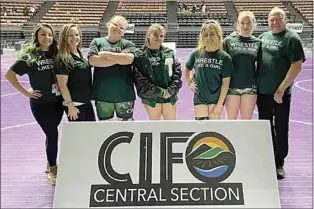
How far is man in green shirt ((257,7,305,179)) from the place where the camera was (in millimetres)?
2543

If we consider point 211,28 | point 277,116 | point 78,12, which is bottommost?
point 277,116

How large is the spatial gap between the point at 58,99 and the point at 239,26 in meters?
1.36

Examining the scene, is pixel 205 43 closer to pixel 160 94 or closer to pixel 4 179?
pixel 160 94

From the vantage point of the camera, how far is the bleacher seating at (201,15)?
13.8 m

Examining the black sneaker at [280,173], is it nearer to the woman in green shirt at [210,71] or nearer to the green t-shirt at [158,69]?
the woman in green shirt at [210,71]

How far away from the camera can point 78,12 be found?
46.3 feet

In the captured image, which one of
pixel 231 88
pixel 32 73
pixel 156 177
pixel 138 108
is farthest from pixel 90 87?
pixel 138 108

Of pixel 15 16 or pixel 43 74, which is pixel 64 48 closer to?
pixel 43 74

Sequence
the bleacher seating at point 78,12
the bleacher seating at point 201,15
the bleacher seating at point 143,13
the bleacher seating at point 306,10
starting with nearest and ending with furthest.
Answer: the bleacher seating at point 78,12 → the bleacher seating at point 306,10 → the bleacher seating at point 143,13 → the bleacher seating at point 201,15

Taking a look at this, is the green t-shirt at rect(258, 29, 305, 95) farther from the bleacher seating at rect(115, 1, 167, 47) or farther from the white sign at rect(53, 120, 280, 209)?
→ the bleacher seating at rect(115, 1, 167, 47)

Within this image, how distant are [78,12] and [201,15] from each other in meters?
4.80

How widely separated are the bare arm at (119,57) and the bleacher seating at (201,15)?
36.2 feet

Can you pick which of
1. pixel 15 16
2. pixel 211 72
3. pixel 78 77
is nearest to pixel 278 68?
pixel 211 72

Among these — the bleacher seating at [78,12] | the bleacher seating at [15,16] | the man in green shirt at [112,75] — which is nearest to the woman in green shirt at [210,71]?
the man in green shirt at [112,75]
